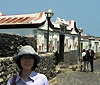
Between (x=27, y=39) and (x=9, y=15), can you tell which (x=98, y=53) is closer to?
(x=9, y=15)

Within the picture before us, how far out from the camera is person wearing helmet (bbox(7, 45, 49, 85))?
103 inches

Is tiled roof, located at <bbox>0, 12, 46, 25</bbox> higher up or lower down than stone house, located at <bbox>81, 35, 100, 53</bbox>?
higher up

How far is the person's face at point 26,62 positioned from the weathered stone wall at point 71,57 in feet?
53.3

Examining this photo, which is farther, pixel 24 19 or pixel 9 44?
pixel 24 19

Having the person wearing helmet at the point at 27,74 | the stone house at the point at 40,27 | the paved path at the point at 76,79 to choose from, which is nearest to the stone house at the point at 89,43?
the stone house at the point at 40,27

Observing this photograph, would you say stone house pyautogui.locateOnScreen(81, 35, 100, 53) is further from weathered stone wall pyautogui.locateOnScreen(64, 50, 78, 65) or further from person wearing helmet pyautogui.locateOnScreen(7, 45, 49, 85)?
person wearing helmet pyautogui.locateOnScreen(7, 45, 49, 85)

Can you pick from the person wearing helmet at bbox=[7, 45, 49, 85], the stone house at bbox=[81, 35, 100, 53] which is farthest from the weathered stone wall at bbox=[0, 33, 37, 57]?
the stone house at bbox=[81, 35, 100, 53]

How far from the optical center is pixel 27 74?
2740mm

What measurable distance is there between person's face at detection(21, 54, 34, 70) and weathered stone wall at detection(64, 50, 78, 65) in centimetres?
1624

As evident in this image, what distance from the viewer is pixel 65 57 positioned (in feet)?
61.9

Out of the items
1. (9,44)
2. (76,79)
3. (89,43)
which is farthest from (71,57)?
(9,44)

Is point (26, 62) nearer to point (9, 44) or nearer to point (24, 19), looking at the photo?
point (9, 44)

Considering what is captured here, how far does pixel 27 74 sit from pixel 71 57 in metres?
17.8

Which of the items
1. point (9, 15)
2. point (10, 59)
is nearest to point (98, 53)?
point (9, 15)
